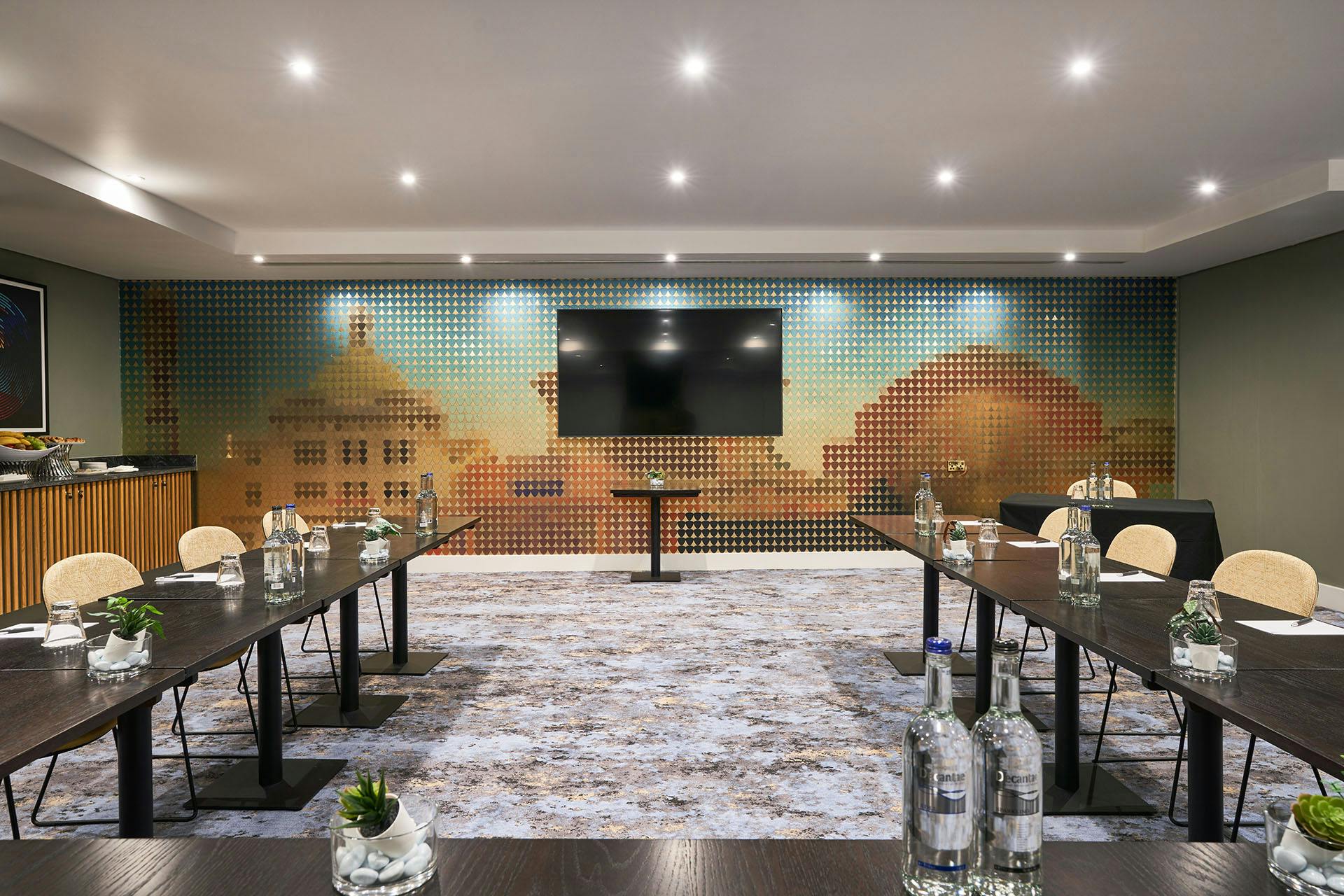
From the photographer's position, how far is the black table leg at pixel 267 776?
9.92 feet

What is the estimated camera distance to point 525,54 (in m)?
3.67

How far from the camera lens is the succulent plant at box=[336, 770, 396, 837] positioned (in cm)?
100

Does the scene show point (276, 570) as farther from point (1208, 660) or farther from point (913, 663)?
point (913, 663)

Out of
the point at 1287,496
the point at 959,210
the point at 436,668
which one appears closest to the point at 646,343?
the point at 959,210

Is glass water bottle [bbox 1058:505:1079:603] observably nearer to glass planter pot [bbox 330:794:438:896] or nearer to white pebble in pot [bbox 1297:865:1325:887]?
white pebble in pot [bbox 1297:865:1325:887]

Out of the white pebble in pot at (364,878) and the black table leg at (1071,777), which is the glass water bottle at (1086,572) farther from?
the white pebble in pot at (364,878)

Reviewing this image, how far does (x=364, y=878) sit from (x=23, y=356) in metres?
7.62

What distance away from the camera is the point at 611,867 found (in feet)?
3.49

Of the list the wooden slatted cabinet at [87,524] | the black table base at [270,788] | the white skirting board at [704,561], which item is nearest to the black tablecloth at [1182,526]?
the white skirting board at [704,561]

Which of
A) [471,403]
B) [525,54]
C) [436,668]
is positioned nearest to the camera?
[525,54]

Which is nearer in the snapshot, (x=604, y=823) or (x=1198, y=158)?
(x=604, y=823)

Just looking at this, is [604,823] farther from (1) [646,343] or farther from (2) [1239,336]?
(2) [1239,336]

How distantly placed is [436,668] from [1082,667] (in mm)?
3893

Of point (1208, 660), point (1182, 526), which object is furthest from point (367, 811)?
point (1182, 526)
